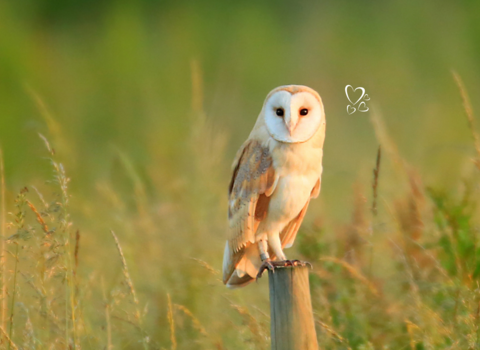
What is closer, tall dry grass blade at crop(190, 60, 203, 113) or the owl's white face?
the owl's white face

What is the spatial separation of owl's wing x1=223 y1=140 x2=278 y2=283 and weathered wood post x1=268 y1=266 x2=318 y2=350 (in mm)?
506

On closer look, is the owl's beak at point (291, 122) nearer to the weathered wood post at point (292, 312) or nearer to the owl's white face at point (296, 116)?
the owl's white face at point (296, 116)

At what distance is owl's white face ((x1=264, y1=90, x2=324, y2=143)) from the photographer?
2.40 m

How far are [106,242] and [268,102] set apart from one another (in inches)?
107

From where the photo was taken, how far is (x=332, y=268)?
11.0ft

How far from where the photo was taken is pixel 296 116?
7.82 ft

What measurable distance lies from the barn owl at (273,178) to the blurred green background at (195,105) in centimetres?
44

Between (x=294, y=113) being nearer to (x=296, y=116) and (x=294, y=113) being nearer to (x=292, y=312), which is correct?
(x=296, y=116)

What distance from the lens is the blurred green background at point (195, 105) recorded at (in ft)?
13.0

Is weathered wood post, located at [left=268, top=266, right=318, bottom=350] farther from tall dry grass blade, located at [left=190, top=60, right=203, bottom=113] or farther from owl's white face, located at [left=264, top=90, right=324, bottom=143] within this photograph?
tall dry grass blade, located at [left=190, top=60, right=203, bottom=113]

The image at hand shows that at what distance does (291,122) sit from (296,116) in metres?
0.03

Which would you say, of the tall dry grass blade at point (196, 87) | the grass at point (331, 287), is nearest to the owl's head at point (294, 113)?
the grass at point (331, 287)

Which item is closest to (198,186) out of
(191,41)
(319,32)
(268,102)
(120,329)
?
(120,329)

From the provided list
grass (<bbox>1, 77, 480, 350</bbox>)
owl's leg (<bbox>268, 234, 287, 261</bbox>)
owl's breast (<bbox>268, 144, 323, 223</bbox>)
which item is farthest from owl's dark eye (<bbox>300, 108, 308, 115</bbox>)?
owl's leg (<bbox>268, 234, 287, 261</bbox>)
